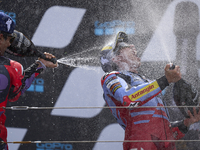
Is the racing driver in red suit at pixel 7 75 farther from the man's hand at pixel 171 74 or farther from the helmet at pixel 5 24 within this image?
the man's hand at pixel 171 74

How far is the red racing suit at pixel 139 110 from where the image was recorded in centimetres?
121

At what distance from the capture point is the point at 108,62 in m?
1.51

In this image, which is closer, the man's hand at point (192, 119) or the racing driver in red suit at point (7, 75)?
the racing driver in red suit at point (7, 75)

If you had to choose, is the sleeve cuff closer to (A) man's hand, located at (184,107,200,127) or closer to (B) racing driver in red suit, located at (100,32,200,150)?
(B) racing driver in red suit, located at (100,32,200,150)

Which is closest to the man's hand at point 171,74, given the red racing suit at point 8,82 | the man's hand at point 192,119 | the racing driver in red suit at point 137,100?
the racing driver in red suit at point 137,100

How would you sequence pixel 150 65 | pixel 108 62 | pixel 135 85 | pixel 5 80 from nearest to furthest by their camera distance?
1. pixel 5 80
2. pixel 135 85
3. pixel 108 62
4. pixel 150 65

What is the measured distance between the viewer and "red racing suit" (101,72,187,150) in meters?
1.21

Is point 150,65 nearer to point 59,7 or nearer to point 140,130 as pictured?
point 140,130

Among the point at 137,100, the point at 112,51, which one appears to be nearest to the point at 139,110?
the point at 137,100

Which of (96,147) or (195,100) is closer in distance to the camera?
(195,100)

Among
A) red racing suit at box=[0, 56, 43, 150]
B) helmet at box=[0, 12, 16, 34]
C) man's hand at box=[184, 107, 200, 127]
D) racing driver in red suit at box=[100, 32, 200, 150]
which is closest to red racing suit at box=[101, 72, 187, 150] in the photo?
racing driver in red suit at box=[100, 32, 200, 150]

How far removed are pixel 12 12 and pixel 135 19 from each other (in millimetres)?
1046

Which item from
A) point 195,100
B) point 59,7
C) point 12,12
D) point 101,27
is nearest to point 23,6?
point 12,12

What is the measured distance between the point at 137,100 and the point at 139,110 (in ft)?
0.44
